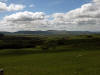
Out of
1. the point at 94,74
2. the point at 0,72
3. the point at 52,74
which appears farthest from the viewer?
the point at 52,74

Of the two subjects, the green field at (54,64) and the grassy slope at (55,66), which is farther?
the green field at (54,64)

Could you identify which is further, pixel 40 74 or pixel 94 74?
pixel 40 74

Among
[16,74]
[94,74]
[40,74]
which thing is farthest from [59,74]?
[16,74]

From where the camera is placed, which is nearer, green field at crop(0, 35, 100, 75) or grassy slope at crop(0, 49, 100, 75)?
grassy slope at crop(0, 49, 100, 75)

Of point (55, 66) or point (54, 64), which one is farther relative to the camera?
point (54, 64)

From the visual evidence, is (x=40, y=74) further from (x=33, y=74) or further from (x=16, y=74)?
(x=16, y=74)

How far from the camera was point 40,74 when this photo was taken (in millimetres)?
24391

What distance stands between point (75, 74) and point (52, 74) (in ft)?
12.3

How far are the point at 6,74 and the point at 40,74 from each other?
6.11 metres

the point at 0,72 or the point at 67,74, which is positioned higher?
the point at 0,72

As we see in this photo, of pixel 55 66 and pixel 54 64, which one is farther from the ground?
pixel 55 66

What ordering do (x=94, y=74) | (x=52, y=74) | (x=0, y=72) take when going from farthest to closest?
(x=52, y=74)
(x=94, y=74)
(x=0, y=72)

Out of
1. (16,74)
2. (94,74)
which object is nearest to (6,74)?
(16,74)

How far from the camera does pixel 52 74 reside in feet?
78.3
